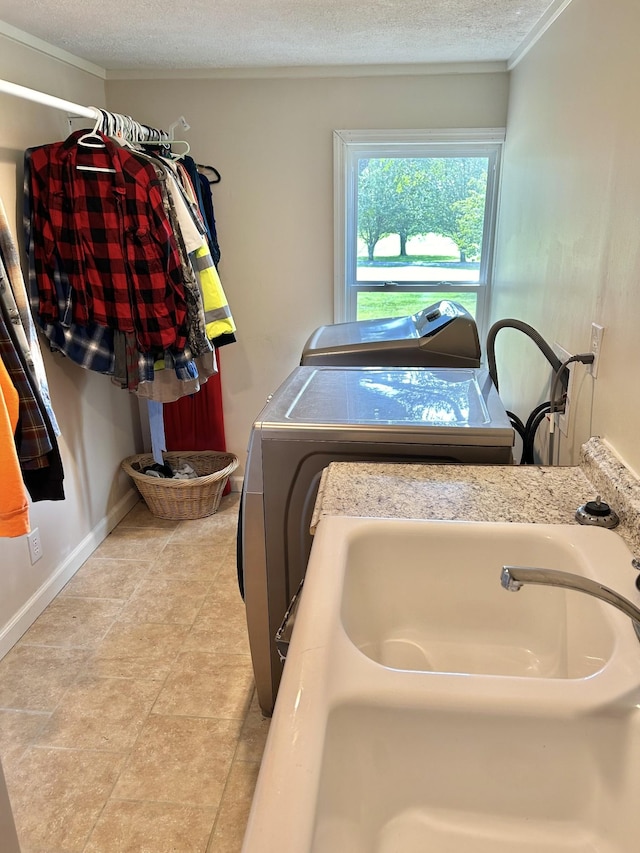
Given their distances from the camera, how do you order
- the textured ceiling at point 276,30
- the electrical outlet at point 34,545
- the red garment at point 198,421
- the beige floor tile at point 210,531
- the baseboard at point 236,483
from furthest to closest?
the baseboard at point 236,483, the red garment at point 198,421, the beige floor tile at point 210,531, the electrical outlet at point 34,545, the textured ceiling at point 276,30

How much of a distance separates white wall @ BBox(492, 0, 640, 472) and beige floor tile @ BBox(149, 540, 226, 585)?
145 cm

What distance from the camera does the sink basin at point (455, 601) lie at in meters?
1.08

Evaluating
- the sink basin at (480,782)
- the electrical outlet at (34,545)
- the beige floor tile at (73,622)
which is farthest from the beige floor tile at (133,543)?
the sink basin at (480,782)

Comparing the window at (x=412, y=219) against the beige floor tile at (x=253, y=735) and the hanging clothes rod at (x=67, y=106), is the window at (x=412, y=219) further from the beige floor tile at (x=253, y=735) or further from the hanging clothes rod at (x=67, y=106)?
the beige floor tile at (x=253, y=735)

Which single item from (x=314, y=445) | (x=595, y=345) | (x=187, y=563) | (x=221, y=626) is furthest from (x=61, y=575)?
(x=595, y=345)

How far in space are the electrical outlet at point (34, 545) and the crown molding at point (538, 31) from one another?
250cm

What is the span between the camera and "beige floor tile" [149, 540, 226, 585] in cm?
275

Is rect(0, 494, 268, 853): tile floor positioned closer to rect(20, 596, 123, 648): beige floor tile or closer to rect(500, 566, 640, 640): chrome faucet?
rect(20, 596, 123, 648): beige floor tile

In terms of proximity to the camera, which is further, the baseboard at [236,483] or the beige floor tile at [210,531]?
the baseboard at [236,483]

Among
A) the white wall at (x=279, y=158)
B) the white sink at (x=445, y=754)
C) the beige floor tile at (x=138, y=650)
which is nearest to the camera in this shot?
the white sink at (x=445, y=754)

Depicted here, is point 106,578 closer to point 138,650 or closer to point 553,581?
point 138,650

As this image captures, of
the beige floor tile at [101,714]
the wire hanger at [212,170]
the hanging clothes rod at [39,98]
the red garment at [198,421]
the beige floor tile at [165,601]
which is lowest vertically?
the beige floor tile at [101,714]

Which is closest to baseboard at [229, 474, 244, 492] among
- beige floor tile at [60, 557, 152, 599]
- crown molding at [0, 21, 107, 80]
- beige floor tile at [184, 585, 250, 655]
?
beige floor tile at [60, 557, 152, 599]

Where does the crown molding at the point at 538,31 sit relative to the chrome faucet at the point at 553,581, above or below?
above
